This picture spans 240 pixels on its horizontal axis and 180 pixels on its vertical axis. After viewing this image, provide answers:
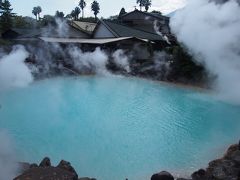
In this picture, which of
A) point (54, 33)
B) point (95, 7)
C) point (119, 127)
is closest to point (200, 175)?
point (119, 127)

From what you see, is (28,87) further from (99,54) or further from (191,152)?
(191,152)

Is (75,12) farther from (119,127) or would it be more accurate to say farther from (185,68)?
(119,127)

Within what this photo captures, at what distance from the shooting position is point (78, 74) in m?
31.3

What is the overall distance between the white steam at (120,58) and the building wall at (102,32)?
4.40m

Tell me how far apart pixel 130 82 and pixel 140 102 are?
7557mm

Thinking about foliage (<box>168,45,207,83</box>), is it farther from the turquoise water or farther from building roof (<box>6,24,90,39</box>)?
building roof (<box>6,24,90,39</box>)

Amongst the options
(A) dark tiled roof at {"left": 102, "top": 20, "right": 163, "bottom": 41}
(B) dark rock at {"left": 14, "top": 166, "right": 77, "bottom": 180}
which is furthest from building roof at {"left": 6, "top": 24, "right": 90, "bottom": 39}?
(B) dark rock at {"left": 14, "top": 166, "right": 77, "bottom": 180}

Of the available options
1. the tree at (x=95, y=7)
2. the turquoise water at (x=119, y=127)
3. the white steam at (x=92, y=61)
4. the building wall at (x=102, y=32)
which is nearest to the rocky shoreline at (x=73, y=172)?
the turquoise water at (x=119, y=127)

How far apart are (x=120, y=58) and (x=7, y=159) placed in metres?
24.2

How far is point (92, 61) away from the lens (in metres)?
33.8

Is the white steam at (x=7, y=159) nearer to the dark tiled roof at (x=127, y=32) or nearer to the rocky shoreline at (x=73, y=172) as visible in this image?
the rocky shoreline at (x=73, y=172)

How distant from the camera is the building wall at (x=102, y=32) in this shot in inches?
1534

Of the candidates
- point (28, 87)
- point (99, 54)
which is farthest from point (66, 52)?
point (28, 87)

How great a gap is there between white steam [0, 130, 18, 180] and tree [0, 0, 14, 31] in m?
34.6
